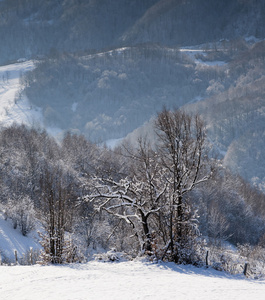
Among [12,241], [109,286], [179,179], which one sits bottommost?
[12,241]

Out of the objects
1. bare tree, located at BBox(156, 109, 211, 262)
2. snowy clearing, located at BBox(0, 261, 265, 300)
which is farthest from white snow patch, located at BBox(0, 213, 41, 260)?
snowy clearing, located at BBox(0, 261, 265, 300)

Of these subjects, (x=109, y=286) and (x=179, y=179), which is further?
(x=179, y=179)

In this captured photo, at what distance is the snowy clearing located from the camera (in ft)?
30.8

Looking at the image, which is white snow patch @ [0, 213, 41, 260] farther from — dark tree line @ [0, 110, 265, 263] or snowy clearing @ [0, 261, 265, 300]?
snowy clearing @ [0, 261, 265, 300]

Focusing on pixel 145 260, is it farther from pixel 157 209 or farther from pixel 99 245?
pixel 99 245

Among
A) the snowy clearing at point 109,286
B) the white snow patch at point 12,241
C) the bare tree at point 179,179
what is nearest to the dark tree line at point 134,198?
the bare tree at point 179,179

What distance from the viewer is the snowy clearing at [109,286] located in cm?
940

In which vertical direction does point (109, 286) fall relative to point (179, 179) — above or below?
below

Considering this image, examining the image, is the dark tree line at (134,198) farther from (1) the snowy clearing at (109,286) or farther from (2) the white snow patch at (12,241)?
(1) the snowy clearing at (109,286)

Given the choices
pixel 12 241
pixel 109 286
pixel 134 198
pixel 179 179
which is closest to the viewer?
pixel 109 286

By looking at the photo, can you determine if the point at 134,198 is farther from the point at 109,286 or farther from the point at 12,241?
the point at 12,241

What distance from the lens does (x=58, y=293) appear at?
9500 millimetres

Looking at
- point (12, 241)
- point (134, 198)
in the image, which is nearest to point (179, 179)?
point (134, 198)

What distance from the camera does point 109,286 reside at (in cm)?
1026
